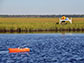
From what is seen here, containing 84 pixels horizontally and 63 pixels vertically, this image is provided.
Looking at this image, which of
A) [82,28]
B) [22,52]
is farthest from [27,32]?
[22,52]

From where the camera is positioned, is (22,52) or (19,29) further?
(19,29)

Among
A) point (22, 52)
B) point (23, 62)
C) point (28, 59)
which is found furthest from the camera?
point (22, 52)

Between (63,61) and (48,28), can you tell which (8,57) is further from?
(48,28)

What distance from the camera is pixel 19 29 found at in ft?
285

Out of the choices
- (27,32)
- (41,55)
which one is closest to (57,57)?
(41,55)

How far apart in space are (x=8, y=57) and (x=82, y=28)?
5101cm

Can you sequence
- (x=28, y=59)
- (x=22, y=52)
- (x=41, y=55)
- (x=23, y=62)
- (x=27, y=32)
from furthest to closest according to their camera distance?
(x=27, y=32), (x=22, y=52), (x=41, y=55), (x=28, y=59), (x=23, y=62)

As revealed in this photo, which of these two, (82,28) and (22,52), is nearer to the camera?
(22,52)

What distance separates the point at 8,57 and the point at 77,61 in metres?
10.5

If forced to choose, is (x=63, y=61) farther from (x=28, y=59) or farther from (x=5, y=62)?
(x=5, y=62)

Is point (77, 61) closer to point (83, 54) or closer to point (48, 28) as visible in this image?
point (83, 54)

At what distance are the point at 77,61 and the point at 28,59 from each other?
6.99m

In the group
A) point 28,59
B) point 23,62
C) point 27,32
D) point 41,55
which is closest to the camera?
point 23,62

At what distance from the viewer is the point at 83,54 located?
140ft
